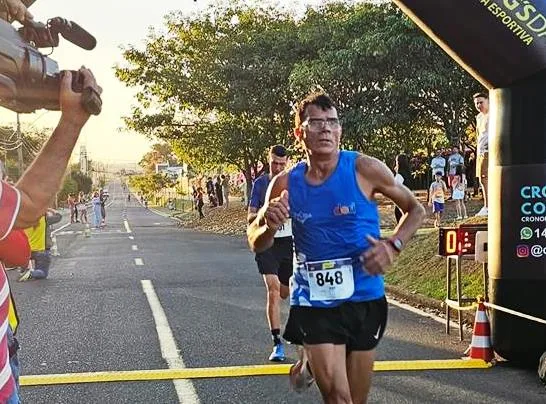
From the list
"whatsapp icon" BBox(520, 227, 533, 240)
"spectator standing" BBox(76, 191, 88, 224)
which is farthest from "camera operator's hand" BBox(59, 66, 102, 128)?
"spectator standing" BBox(76, 191, 88, 224)

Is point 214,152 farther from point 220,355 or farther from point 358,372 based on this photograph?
point 358,372

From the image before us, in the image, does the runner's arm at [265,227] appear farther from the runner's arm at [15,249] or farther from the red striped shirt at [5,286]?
the red striped shirt at [5,286]

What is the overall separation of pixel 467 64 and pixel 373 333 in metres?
3.00

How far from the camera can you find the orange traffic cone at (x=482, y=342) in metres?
6.74

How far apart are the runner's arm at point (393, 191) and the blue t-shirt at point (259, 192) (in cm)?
302

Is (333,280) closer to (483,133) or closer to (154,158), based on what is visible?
(483,133)

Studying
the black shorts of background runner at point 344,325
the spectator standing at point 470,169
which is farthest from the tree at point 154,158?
the black shorts of background runner at point 344,325

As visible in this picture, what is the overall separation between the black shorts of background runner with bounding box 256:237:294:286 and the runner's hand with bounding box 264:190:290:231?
3.14m

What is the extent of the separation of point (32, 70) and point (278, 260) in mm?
5329

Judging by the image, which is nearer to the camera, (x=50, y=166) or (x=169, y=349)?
(x=50, y=166)

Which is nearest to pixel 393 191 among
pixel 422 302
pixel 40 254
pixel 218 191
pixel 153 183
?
pixel 422 302

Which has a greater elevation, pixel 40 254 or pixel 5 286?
pixel 5 286

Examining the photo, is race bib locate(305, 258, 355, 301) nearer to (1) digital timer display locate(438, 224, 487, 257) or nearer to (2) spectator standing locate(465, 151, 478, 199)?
(1) digital timer display locate(438, 224, 487, 257)

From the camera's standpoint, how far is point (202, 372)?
6.52 meters
